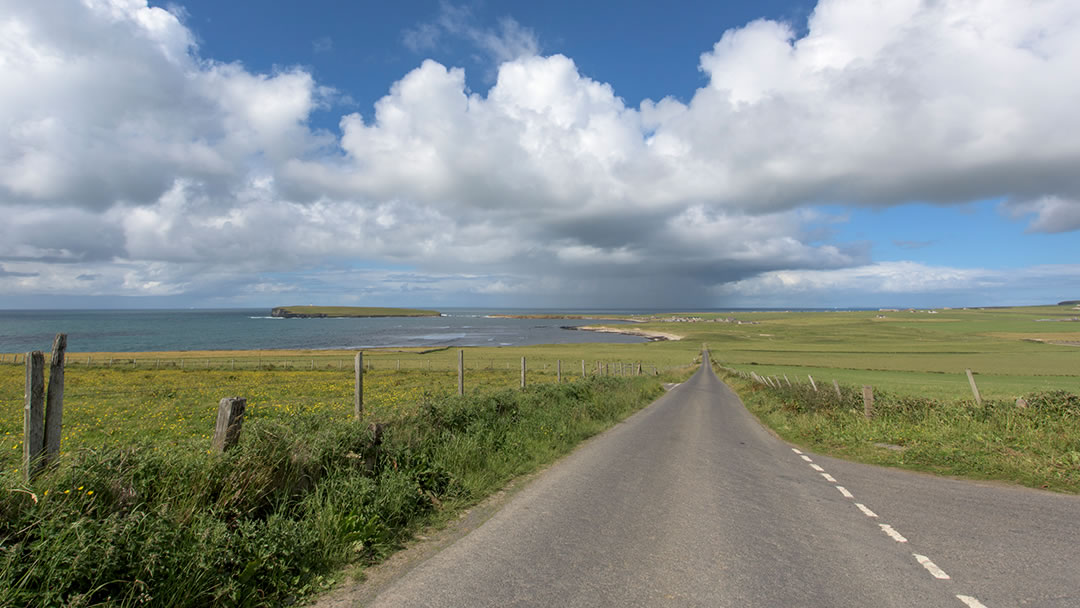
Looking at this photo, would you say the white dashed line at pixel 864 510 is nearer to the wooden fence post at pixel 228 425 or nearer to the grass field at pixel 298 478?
the grass field at pixel 298 478

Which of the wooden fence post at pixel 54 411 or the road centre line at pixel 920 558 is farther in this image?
the wooden fence post at pixel 54 411

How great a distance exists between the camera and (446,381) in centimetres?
3672

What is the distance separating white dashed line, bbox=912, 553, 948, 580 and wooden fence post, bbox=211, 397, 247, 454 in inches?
273

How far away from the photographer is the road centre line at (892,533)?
19.6ft

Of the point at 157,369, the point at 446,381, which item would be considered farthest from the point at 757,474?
the point at 157,369

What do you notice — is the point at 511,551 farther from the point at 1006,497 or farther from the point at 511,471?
the point at 1006,497

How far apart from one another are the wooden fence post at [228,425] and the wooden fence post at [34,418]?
1.31 meters

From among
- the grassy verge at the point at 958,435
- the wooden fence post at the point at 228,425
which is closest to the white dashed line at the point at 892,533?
the grassy verge at the point at 958,435

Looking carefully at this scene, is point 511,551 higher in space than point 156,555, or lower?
lower

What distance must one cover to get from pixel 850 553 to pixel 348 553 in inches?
200

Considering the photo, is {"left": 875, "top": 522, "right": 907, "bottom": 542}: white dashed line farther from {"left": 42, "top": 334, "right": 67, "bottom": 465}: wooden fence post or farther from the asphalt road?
{"left": 42, "top": 334, "right": 67, "bottom": 465}: wooden fence post

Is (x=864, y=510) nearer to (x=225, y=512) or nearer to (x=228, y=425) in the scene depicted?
(x=225, y=512)

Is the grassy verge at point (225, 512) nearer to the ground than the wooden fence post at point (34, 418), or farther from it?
nearer to the ground

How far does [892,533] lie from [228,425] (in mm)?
7492
